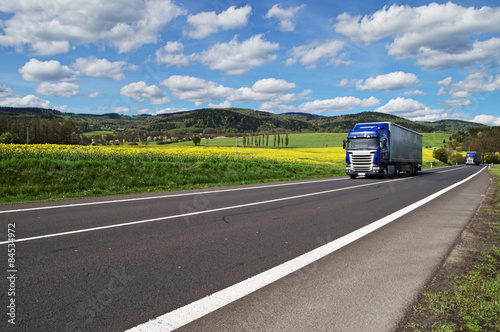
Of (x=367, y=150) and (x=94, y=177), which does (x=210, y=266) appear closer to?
(x=94, y=177)

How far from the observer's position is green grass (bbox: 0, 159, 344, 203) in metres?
12.7

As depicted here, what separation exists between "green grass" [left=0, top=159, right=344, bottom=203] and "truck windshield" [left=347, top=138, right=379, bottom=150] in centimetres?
794

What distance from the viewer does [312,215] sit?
8289 mm

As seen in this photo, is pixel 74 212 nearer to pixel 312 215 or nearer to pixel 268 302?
pixel 312 215

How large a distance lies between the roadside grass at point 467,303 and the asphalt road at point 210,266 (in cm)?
23

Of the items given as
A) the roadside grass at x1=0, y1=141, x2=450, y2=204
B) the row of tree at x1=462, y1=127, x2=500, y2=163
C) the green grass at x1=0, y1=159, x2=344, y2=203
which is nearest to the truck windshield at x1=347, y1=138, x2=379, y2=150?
the roadside grass at x1=0, y1=141, x2=450, y2=204

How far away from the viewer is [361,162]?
74.7 feet

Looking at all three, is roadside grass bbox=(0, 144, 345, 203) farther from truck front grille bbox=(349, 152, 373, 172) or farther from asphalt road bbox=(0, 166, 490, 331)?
truck front grille bbox=(349, 152, 373, 172)

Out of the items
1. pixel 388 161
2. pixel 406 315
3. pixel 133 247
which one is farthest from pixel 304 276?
pixel 388 161

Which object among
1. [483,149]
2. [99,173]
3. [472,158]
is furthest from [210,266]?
[483,149]

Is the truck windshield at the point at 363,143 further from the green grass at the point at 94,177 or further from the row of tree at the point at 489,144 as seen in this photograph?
the row of tree at the point at 489,144

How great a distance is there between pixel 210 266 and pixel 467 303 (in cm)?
304

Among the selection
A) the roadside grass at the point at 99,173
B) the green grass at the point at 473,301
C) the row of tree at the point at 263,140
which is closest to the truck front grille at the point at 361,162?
the roadside grass at the point at 99,173

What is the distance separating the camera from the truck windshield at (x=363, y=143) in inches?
884
